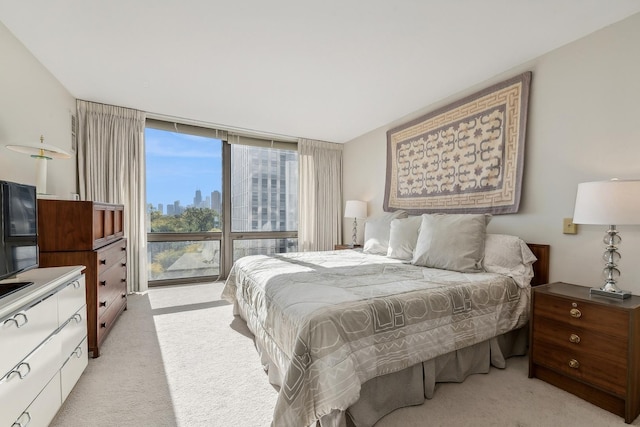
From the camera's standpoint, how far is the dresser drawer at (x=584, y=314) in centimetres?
152

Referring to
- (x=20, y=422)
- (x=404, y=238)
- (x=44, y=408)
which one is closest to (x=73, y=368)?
(x=44, y=408)

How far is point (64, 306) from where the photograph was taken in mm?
1563

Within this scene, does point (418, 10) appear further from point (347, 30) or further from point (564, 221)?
point (564, 221)

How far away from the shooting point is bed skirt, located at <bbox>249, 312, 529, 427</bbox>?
1.40 metres

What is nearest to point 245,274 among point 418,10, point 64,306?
point 64,306

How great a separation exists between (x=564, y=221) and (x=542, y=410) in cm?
139

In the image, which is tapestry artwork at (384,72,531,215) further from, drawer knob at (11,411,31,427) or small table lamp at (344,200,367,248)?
drawer knob at (11,411,31,427)

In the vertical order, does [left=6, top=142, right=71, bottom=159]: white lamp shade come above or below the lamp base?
above

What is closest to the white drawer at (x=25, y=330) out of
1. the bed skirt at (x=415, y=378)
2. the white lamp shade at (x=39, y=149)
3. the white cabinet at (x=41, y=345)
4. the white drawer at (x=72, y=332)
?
the white cabinet at (x=41, y=345)

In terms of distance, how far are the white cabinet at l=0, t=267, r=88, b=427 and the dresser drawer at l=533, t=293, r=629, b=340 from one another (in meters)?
2.79

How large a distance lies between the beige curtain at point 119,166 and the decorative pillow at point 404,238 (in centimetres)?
330

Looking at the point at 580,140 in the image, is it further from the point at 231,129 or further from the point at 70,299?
the point at 231,129

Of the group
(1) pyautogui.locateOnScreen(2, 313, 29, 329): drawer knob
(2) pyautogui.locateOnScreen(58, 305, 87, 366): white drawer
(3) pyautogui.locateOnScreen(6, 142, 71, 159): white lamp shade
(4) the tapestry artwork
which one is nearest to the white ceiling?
(4) the tapestry artwork

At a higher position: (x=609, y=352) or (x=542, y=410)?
(x=609, y=352)
